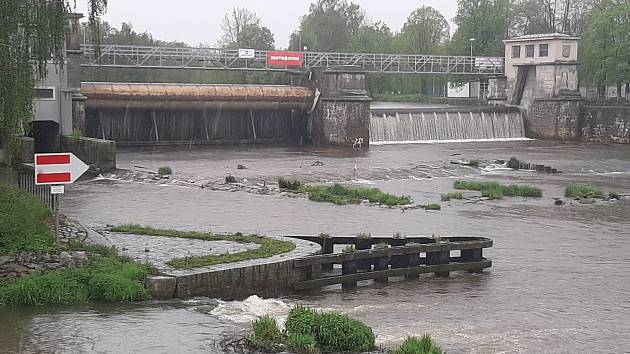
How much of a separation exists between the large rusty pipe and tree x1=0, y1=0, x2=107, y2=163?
38.6 meters

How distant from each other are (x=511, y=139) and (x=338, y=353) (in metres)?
61.5

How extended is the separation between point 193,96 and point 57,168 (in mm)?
45567

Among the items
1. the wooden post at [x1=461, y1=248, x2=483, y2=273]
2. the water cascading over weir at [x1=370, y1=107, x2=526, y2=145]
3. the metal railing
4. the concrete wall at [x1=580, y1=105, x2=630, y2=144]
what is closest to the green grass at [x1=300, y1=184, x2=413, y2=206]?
the wooden post at [x1=461, y1=248, x2=483, y2=273]

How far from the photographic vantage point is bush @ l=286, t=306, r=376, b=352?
13.4 metres

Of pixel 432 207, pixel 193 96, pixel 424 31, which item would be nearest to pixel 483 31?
pixel 424 31

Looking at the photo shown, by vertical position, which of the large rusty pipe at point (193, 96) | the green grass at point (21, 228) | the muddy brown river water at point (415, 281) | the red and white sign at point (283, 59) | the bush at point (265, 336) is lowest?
the muddy brown river water at point (415, 281)

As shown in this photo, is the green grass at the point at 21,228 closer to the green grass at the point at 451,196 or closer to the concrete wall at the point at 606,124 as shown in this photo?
the green grass at the point at 451,196

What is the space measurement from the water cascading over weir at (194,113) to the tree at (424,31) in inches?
1977

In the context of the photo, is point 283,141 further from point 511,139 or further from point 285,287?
point 285,287

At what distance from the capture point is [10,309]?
14.9m

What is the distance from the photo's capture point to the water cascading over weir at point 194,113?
59.8 meters

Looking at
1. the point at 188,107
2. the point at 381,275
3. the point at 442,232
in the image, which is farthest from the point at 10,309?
the point at 188,107

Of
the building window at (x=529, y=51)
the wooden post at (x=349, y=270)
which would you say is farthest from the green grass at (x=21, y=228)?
the building window at (x=529, y=51)

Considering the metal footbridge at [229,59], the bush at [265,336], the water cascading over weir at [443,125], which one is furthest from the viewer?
the water cascading over weir at [443,125]
